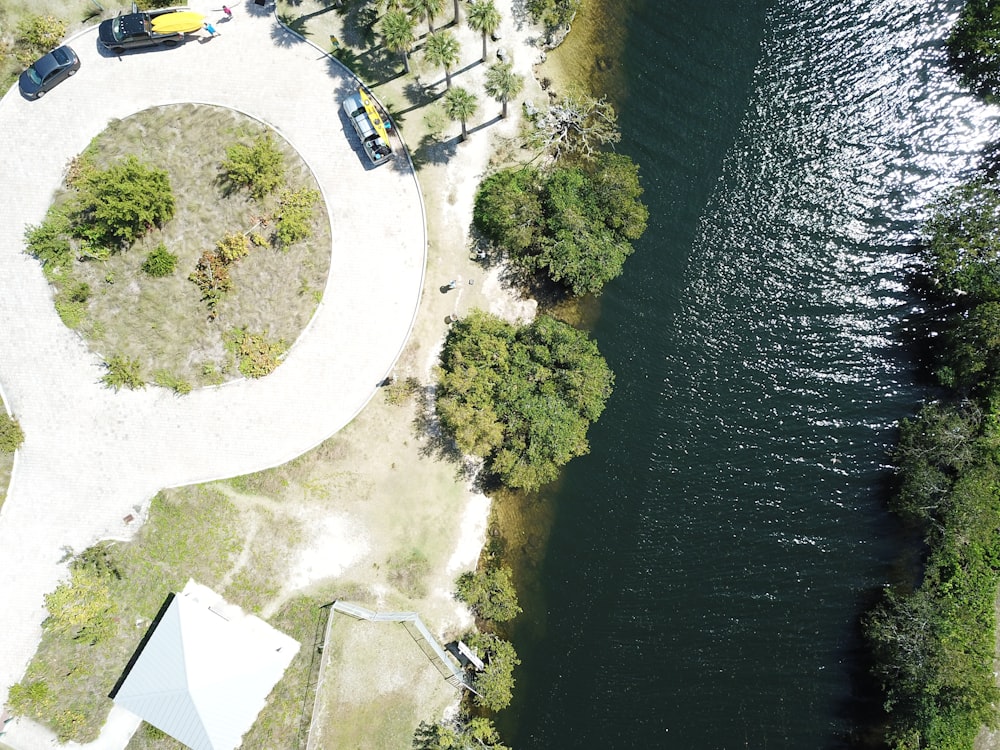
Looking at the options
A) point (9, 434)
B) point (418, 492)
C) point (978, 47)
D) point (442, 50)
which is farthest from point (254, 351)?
point (978, 47)

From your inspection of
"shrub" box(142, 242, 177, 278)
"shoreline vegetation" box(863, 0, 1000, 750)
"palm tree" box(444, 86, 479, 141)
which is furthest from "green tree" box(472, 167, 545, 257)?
"shoreline vegetation" box(863, 0, 1000, 750)

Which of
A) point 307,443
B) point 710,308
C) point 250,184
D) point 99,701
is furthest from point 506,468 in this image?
point 99,701

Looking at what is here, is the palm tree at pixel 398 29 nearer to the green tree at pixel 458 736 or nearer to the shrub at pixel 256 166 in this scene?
the shrub at pixel 256 166

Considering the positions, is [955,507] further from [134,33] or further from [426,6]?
[134,33]

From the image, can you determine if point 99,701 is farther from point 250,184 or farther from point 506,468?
point 250,184

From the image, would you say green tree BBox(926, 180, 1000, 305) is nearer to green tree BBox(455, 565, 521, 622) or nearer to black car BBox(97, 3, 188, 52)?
green tree BBox(455, 565, 521, 622)
